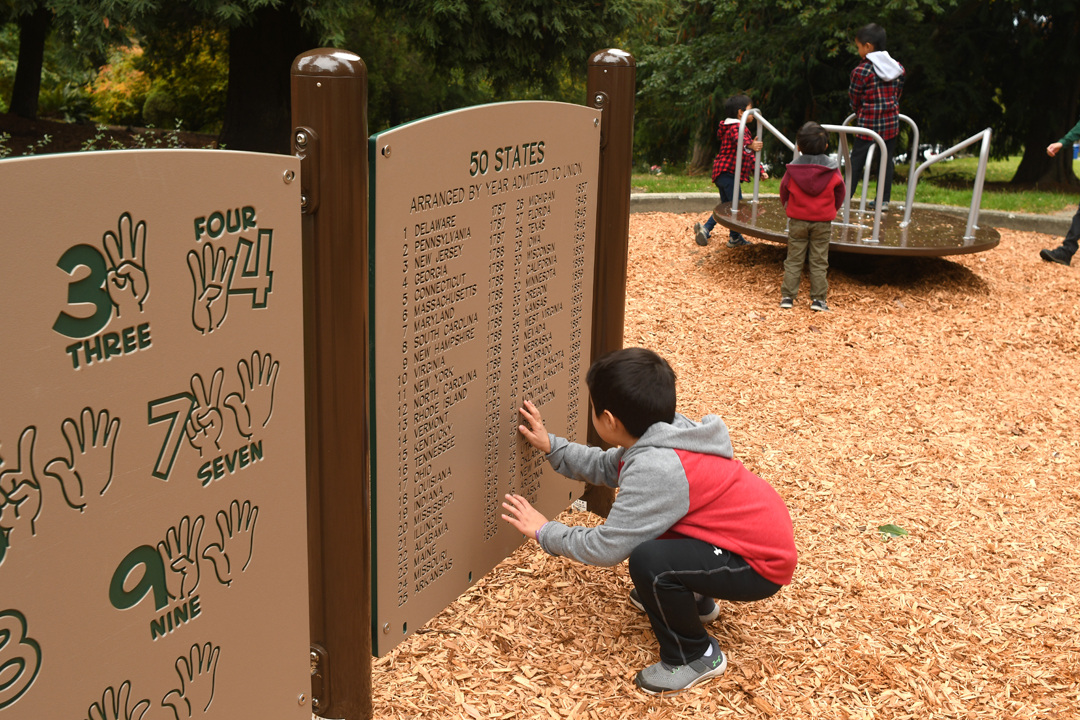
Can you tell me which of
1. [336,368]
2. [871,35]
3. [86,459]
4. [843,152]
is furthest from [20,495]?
[871,35]

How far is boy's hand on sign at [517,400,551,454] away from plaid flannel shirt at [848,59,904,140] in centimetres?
601

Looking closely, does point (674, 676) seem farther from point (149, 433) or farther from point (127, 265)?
point (127, 265)

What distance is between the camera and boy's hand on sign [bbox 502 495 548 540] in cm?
287

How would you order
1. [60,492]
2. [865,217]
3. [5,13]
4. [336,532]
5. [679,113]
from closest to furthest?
1. [60,492]
2. [336,532]
3. [865,217]
4. [5,13]
5. [679,113]

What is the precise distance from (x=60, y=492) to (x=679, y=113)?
18623 mm

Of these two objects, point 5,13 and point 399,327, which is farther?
point 5,13

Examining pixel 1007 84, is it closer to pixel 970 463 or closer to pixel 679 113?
pixel 679 113

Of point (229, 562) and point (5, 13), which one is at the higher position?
point (5, 13)

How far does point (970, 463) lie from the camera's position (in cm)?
437

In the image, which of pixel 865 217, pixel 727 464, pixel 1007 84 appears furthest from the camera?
pixel 1007 84

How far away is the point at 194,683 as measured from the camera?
70.4 inches

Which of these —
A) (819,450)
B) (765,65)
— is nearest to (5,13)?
(765,65)

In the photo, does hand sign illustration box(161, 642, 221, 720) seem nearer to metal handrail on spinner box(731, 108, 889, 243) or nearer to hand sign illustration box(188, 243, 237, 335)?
hand sign illustration box(188, 243, 237, 335)

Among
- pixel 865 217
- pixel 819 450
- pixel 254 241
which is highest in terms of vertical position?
pixel 254 241
